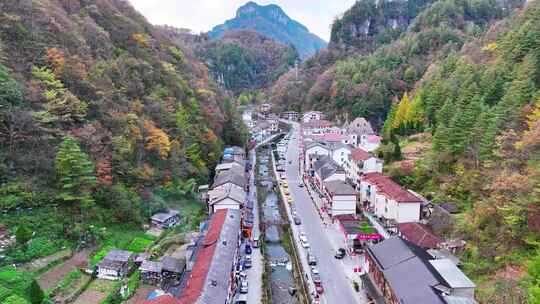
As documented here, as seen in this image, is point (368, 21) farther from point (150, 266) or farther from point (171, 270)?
point (150, 266)

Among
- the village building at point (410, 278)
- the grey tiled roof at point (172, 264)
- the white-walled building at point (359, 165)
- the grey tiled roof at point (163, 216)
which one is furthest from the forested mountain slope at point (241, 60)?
the village building at point (410, 278)

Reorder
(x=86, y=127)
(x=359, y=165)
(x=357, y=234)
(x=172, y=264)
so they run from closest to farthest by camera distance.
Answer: (x=172, y=264) < (x=357, y=234) < (x=86, y=127) < (x=359, y=165)

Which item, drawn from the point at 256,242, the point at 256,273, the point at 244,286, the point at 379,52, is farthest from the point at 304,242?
the point at 379,52

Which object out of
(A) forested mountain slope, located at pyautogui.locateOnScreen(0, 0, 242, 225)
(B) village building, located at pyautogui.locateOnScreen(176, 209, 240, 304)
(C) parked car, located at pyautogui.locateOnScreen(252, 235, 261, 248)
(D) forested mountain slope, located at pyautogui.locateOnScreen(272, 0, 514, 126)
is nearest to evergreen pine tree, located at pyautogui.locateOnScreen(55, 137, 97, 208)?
(A) forested mountain slope, located at pyautogui.locateOnScreen(0, 0, 242, 225)

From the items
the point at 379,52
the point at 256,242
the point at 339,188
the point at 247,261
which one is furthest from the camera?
the point at 379,52

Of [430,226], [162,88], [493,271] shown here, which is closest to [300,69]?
[162,88]

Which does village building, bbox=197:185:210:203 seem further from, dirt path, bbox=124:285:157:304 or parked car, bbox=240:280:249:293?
dirt path, bbox=124:285:157:304
